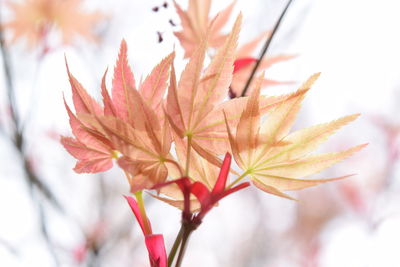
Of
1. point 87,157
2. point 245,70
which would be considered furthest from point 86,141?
point 245,70

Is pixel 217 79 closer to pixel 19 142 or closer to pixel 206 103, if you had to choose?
pixel 206 103

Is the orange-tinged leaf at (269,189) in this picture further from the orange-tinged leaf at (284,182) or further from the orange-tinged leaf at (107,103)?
the orange-tinged leaf at (107,103)

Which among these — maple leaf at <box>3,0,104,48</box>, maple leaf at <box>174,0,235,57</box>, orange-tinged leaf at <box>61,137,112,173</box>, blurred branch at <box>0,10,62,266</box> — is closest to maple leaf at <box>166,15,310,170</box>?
orange-tinged leaf at <box>61,137,112,173</box>

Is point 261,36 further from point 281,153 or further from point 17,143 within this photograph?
point 17,143

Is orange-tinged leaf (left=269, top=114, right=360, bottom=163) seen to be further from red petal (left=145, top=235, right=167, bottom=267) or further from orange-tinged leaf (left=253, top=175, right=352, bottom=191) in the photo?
red petal (left=145, top=235, right=167, bottom=267)

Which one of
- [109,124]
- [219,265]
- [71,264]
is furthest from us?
[219,265]

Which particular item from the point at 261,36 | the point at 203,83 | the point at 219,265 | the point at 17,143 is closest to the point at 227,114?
the point at 203,83
